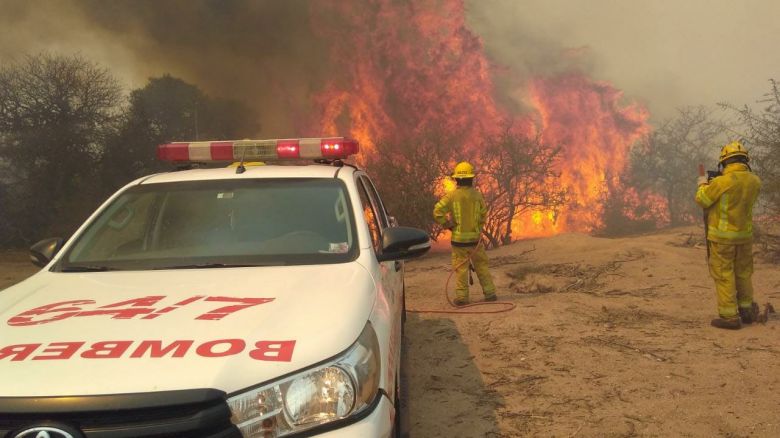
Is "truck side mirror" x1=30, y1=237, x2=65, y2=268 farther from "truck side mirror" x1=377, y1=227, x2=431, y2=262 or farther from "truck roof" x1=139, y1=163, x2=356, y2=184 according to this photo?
"truck side mirror" x1=377, y1=227, x2=431, y2=262

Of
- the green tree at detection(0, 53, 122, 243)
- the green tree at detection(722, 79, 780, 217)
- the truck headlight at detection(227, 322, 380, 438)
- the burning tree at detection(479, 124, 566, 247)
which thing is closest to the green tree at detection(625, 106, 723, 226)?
the burning tree at detection(479, 124, 566, 247)

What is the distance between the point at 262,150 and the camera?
3812 millimetres

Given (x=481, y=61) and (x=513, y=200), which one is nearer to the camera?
(x=513, y=200)

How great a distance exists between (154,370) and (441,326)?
15.9 ft

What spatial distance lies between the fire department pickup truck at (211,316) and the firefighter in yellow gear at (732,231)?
3.81 m

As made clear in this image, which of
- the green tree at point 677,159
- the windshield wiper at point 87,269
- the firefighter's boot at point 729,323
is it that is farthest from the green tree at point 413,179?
the windshield wiper at point 87,269

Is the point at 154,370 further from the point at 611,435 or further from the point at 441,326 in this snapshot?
the point at 441,326

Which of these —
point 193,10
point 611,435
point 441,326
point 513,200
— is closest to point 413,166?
point 513,200

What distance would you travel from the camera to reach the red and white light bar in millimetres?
3725

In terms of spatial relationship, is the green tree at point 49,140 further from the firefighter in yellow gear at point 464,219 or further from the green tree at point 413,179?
the firefighter in yellow gear at point 464,219

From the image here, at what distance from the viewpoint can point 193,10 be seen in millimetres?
25297

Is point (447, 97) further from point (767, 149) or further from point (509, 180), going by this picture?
point (767, 149)

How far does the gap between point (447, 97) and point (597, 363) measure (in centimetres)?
1963

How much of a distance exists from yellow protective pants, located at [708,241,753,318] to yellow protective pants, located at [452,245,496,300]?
2.50 meters
